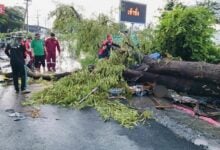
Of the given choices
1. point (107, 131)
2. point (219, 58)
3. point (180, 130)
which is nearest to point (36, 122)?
point (107, 131)

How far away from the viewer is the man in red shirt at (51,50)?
1341 centimetres

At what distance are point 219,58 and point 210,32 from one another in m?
0.86

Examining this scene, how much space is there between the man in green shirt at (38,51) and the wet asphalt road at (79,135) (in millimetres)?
6327

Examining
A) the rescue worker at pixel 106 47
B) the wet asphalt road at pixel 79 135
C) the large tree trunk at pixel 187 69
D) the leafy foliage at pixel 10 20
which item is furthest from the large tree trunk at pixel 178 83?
the leafy foliage at pixel 10 20

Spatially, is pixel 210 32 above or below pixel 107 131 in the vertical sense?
above

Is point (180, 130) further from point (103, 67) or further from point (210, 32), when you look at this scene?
point (210, 32)

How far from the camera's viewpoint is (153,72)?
963cm

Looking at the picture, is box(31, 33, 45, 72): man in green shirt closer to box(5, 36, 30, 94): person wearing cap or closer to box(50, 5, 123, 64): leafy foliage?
box(50, 5, 123, 64): leafy foliage

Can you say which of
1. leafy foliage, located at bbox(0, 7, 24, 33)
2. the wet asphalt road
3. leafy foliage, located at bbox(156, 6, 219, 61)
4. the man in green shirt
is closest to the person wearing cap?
the wet asphalt road

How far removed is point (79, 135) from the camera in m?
5.93

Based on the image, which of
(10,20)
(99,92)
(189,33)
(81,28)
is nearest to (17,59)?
(99,92)

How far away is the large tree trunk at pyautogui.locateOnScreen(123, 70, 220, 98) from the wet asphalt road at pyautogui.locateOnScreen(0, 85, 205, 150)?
2.19m

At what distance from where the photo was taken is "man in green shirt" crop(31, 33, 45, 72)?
43.9 feet

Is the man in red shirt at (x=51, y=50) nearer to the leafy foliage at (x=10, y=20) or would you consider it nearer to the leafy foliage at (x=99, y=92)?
the leafy foliage at (x=99, y=92)
